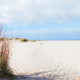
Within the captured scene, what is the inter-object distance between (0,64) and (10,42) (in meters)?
0.95

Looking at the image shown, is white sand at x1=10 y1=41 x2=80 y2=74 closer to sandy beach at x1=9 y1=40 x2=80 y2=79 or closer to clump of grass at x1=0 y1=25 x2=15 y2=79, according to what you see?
sandy beach at x1=9 y1=40 x2=80 y2=79

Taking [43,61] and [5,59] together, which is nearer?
[5,59]

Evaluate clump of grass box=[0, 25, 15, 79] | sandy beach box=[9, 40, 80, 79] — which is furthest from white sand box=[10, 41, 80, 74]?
clump of grass box=[0, 25, 15, 79]

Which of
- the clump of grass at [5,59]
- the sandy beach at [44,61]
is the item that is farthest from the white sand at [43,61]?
the clump of grass at [5,59]

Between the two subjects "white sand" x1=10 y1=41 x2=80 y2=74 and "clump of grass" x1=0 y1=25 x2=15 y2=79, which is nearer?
"clump of grass" x1=0 y1=25 x2=15 y2=79

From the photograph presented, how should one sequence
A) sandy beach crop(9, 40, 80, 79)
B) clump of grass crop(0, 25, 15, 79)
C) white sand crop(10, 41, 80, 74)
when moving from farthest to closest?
white sand crop(10, 41, 80, 74), sandy beach crop(9, 40, 80, 79), clump of grass crop(0, 25, 15, 79)

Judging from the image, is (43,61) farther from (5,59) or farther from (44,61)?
(5,59)

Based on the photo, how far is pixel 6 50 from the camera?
4402 millimetres

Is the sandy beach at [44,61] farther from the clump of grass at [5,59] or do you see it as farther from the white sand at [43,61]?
the clump of grass at [5,59]

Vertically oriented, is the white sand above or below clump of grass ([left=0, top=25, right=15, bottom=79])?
below

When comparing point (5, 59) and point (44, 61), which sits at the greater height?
point (5, 59)

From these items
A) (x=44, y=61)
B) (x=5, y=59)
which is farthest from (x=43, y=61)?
(x=5, y=59)

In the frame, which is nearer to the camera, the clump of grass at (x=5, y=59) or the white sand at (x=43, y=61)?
the clump of grass at (x=5, y=59)

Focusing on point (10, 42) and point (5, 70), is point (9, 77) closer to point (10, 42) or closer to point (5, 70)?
point (5, 70)
